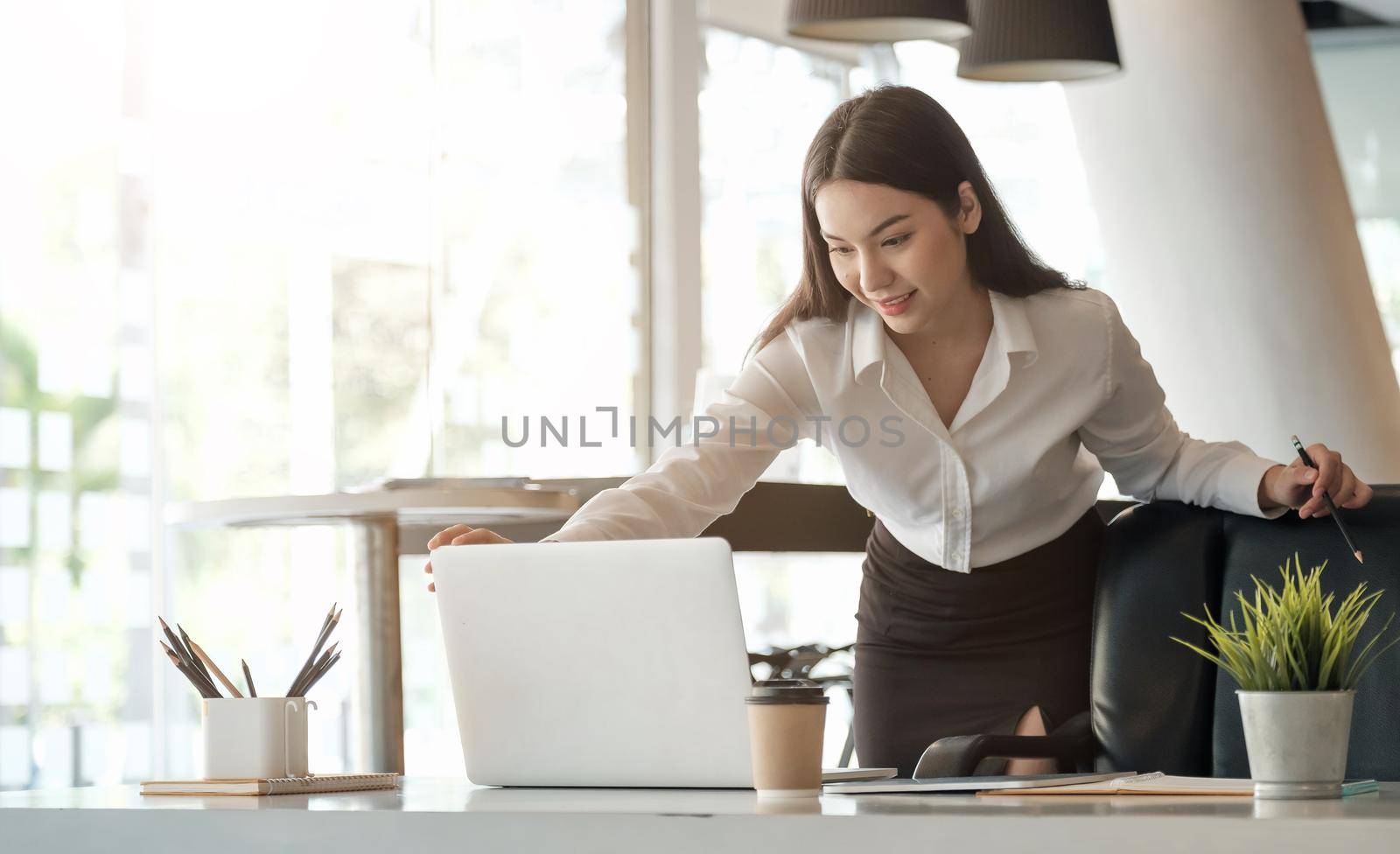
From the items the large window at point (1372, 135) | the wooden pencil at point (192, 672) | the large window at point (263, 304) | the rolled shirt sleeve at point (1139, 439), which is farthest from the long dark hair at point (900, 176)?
the large window at point (1372, 135)

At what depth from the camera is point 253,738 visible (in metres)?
1.27

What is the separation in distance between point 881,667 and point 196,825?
128 centimetres

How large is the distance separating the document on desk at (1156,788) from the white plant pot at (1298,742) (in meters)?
0.02

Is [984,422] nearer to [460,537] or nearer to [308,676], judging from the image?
[460,537]

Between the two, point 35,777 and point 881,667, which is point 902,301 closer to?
point 881,667

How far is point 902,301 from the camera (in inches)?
73.4

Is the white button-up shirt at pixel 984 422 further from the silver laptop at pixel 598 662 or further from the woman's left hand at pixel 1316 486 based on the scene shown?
the silver laptop at pixel 598 662

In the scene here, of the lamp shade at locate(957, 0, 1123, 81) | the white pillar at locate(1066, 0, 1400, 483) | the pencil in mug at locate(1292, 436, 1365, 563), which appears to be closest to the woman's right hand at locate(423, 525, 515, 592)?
the pencil in mug at locate(1292, 436, 1365, 563)

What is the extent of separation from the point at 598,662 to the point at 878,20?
1.40m

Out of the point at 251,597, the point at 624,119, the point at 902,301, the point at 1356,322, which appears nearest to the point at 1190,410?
the point at 1356,322

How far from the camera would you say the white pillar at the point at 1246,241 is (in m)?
4.36

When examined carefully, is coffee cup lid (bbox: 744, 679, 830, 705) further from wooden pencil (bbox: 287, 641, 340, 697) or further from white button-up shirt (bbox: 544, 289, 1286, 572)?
white button-up shirt (bbox: 544, 289, 1286, 572)

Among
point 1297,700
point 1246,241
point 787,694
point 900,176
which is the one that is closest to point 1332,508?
point 900,176

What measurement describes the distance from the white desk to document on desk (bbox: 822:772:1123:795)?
0.16ft
